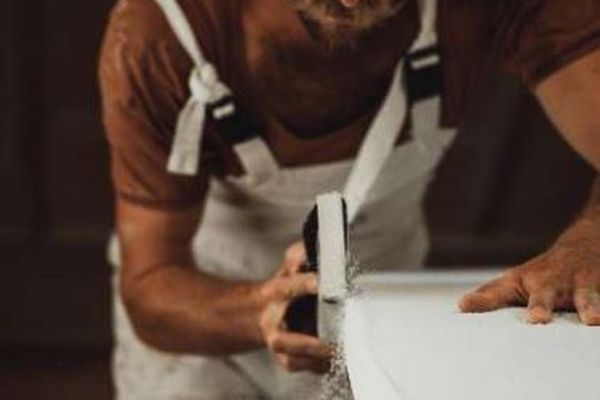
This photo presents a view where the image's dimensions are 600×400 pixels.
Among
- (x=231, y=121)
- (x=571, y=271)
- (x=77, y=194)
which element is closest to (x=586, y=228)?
(x=571, y=271)

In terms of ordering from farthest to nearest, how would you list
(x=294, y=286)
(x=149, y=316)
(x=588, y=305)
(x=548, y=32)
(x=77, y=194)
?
1. (x=77, y=194)
2. (x=149, y=316)
3. (x=548, y=32)
4. (x=294, y=286)
5. (x=588, y=305)

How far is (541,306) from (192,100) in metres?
0.36

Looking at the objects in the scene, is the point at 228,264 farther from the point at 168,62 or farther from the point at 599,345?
the point at 599,345

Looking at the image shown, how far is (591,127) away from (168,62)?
34cm

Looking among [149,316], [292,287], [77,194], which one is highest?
[292,287]

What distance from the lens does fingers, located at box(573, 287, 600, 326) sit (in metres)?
0.58

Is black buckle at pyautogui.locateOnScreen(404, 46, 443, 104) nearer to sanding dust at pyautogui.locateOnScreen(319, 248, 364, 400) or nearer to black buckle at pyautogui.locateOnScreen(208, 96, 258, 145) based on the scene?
black buckle at pyautogui.locateOnScreen(208, 96, 258, 145)

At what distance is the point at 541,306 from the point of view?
0.59 meters

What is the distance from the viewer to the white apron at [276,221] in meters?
0.85

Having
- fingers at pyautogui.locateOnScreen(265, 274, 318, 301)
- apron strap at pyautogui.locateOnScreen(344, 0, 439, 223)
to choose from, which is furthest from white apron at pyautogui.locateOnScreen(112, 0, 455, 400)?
fingers at pyautogui.locateOnScreen(265, 274, 318, 301)

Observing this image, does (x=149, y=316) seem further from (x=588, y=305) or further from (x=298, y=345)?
(x=588, y=305)

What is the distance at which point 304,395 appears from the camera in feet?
3.07

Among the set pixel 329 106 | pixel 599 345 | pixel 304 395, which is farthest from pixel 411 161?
pixel 599 345

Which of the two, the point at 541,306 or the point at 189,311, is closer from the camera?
the point at 541,306
